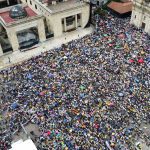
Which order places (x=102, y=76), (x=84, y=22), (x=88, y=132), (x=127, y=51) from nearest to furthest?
(x=88, y=132) < (x=102, y=76) < (x=127, y=51) < (x=84, y=22)

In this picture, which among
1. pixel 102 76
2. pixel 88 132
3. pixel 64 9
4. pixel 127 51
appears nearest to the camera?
pixel 88 132

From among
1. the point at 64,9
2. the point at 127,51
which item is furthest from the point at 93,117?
the point at 64,9

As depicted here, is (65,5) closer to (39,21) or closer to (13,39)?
(39,21)

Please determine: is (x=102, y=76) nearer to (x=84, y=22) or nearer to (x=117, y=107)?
(x=117, y=107)

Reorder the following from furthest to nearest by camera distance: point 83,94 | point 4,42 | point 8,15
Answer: point 8,15
point 4,42
point 83,94

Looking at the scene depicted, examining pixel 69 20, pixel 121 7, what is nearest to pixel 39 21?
pixel 69 20

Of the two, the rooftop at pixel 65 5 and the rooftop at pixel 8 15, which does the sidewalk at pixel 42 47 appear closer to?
the rooftop at pixel 65 5

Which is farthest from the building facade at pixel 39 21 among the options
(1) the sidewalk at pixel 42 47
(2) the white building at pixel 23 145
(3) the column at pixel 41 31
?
(2) the white building at pixel 23 145
